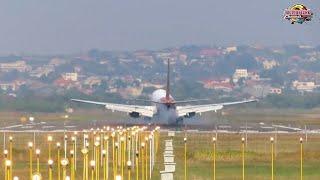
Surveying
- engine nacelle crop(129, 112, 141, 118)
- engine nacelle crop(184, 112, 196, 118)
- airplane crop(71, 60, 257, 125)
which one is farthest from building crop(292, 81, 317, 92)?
engine nacelle crop(129, 112, 141, 118)

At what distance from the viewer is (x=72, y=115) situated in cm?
12444

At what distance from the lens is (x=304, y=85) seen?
637 feet

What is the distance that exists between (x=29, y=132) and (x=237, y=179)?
43983 mm

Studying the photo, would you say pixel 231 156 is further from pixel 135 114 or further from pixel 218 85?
pixel 218 85

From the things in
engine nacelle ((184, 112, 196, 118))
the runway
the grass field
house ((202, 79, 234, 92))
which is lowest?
the grass field

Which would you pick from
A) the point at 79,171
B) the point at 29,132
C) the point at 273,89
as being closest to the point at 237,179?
the point at 79,171

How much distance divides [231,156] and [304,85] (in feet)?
424

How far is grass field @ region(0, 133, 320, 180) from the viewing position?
55.1 metres

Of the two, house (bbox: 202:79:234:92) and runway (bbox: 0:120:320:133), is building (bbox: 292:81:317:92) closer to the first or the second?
house (bbox: 202:79:234:92)

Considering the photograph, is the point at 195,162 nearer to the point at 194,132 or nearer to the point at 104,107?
the point at 194,132

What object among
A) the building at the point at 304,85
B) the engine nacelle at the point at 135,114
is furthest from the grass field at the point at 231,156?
the building at the point at 304,85

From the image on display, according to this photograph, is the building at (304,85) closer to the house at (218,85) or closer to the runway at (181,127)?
the house at (218,85)

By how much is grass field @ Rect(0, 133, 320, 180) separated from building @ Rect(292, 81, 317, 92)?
9518 cm

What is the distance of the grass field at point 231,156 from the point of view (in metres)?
55.1
